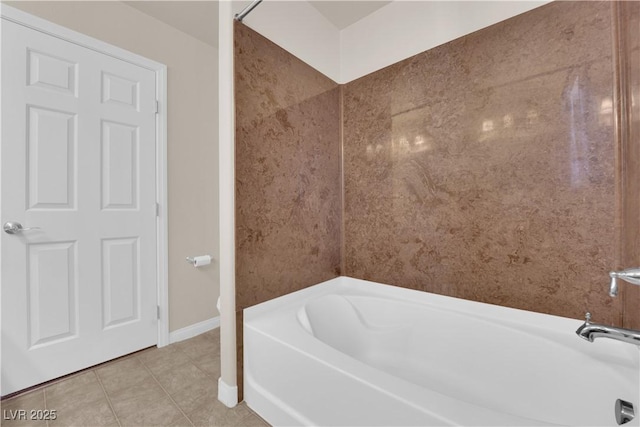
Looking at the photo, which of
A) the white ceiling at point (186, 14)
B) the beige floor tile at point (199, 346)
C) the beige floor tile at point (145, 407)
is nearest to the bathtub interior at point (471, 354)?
the beige floor tile at point (145, 407)

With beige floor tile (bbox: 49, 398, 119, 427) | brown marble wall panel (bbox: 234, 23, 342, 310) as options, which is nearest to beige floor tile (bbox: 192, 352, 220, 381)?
beige floor tile (bbox: 49, 398, 119, 427)

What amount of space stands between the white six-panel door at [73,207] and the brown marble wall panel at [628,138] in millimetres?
2646

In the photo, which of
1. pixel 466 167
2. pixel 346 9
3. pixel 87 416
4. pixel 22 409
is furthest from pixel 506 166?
pixel 22 409

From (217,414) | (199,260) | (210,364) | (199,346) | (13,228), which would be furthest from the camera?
(199,260)

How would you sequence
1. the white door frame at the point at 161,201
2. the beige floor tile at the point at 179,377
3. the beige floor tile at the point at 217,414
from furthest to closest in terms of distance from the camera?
the white door frame at the point at 161,201
the beige floor tile at the point at 179,377
the beige floor tile at the point at 217,414

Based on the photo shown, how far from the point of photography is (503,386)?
1.23m

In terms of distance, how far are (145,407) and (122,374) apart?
42 cm

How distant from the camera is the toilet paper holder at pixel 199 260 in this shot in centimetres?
207

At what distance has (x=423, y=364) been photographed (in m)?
1.48

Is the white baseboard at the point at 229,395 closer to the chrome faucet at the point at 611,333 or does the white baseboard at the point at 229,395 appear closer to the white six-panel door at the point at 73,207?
the white six-panel door at the point at 73,207

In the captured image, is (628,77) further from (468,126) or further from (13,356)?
(13,356)

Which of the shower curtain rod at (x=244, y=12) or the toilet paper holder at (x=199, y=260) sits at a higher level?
the shower curtain rod at (x=244, y=12)

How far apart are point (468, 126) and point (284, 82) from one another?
1124 millimetres

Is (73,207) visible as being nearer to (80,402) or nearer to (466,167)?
(80,402)
